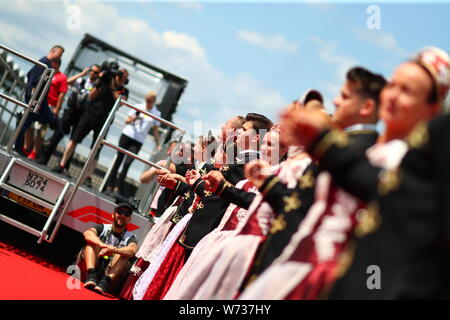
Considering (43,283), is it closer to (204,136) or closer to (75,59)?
(204,136)

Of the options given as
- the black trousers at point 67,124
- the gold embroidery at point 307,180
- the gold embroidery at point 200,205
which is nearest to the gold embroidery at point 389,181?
the gold embroidery at point 307,180

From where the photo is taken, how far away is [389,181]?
177 cm

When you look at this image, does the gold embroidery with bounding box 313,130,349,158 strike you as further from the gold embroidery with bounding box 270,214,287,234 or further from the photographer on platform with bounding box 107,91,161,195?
the photographer on platform with bounding box 107,91,161,195

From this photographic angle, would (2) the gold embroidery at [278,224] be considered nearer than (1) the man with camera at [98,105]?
Yes

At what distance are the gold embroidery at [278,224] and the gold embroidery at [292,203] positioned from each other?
0.04 m

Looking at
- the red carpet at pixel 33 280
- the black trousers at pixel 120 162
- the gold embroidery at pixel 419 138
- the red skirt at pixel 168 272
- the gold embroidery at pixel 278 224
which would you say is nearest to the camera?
the gold embroidery at pixel 419 138

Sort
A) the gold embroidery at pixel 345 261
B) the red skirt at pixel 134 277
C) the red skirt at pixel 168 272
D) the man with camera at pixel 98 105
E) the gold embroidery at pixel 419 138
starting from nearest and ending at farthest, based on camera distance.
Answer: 1. the gold embroidery at pixel 419 138
2. the gold embroidery at pixel 345 261
3. the red skirt at pixel 168 272
4. the red skirt at pixel 134 277
5. the man with camera at pixel 98 105

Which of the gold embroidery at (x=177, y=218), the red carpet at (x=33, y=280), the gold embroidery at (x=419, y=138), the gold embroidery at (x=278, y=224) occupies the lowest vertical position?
the red carpet at (x=33, y=280)

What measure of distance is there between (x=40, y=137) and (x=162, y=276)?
317cm

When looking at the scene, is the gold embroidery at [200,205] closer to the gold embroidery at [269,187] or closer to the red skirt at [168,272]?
the red skirt at [168,272]

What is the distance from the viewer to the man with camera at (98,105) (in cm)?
710

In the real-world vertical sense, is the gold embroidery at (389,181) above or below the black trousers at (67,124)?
above

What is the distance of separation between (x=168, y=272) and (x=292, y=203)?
113 inches

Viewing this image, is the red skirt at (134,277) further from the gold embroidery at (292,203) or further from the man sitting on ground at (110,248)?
the gold embroidery at (292,203)
